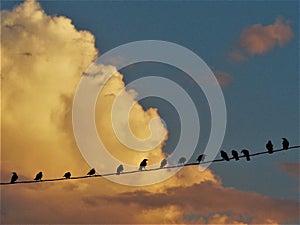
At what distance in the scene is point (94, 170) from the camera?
48.0 meters

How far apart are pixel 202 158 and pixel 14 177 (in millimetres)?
9938

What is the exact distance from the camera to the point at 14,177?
1884 inches

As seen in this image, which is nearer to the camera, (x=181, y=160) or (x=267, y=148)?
(x=267, y=148)

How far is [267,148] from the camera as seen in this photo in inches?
1740

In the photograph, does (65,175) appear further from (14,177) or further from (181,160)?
(181,160)

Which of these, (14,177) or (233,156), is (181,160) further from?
(14,177)

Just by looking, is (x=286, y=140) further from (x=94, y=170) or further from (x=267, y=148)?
(x=94, y=170)

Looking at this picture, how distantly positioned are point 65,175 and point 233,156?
8.89 m

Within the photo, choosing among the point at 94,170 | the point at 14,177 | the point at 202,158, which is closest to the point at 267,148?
the point at 202,158

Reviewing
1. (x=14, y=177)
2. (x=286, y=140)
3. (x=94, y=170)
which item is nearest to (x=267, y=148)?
(x=286, y=140)

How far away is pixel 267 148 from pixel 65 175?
10865mm

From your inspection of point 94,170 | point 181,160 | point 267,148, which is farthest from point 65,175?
point 267,148

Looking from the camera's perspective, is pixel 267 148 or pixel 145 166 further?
pixel 145 166

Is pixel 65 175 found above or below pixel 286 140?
above
